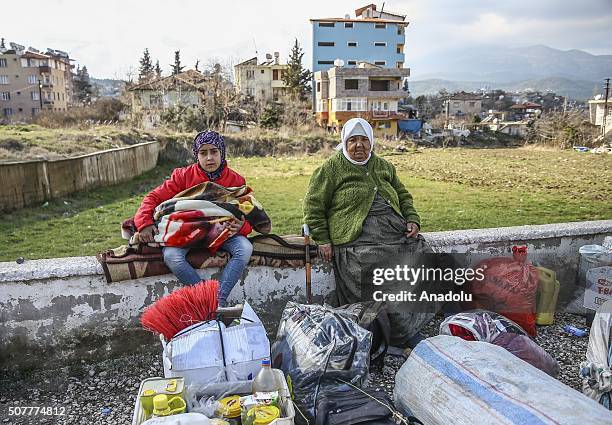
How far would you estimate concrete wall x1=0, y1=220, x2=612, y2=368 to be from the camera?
3.34m

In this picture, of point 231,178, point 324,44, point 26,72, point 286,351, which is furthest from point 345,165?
point 26,72

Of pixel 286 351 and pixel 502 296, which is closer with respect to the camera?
pixel 286 351

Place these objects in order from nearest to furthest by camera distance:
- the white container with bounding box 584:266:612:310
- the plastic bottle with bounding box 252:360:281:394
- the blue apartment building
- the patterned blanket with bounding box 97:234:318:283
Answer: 1. the plastic bottle with bounding box 252:360:281:394
2. the patterned blanket with bounding box 97:234:318:283
3. the white container with bounding box 584:266:612:310
4. the blue apartment building

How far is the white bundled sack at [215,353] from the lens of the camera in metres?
2.76

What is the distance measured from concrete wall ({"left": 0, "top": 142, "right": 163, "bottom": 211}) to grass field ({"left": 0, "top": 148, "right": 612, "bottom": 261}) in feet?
1.16

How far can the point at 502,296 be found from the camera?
13.1 ft

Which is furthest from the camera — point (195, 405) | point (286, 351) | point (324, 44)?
point (324, 44)

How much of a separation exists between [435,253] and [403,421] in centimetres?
189

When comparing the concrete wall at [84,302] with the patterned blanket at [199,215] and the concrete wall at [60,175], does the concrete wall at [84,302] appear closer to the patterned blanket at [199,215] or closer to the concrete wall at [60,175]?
the patterned blanket at [199,215]

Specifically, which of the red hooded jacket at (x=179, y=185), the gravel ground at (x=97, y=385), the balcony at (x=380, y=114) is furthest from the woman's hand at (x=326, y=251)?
the balcony at (x=380, y=114)

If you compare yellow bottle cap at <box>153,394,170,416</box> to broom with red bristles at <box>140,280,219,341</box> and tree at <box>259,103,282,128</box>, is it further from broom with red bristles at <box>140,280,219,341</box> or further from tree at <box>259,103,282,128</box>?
tree at <box>259,103,282,128</box>

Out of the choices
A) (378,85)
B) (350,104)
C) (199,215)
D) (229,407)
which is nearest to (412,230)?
(199,215)

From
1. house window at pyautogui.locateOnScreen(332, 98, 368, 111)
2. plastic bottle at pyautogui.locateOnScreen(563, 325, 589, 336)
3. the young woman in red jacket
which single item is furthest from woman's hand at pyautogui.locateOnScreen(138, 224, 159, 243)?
house window at pyautogui.locateOnScreen(332, 98, 368, 111)

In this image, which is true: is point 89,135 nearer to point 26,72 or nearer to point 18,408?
point 18,408
